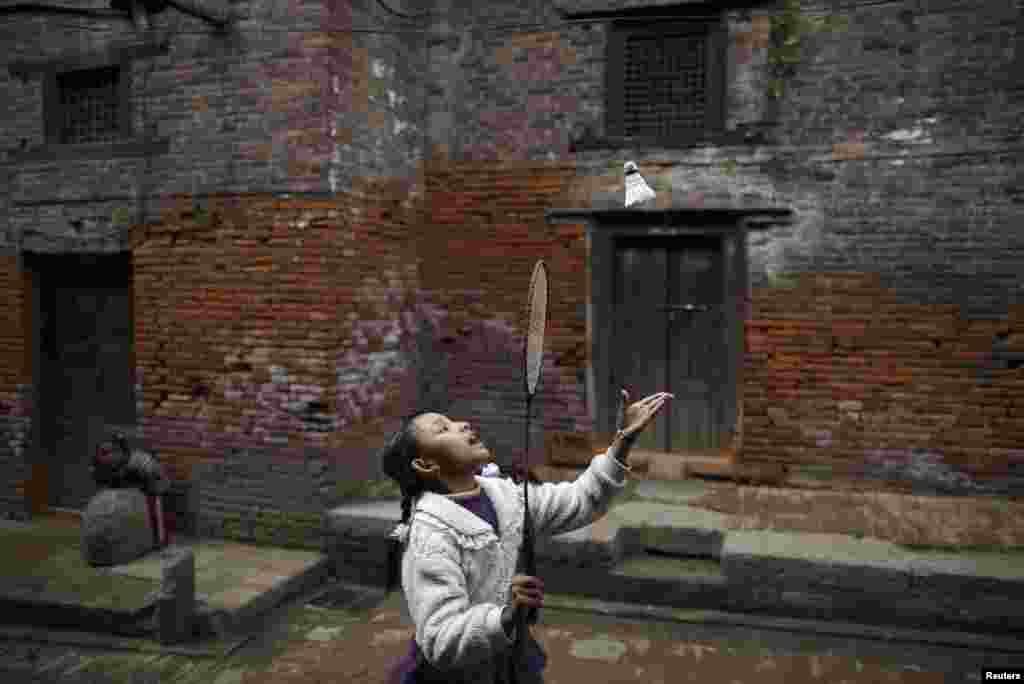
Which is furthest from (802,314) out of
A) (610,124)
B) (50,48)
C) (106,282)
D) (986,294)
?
(50,48)

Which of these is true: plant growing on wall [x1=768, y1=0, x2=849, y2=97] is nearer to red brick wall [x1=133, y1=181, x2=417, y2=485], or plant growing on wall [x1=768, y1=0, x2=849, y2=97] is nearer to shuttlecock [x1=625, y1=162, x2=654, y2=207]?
shuttlecock [x1=625, y1=162, x2=654, y2=207]

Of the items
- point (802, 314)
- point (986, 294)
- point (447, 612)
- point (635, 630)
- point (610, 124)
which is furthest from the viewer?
point (610, 124)

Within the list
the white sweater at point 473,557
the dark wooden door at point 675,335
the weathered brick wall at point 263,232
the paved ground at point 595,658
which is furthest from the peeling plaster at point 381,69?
the white sweater at point 473,557

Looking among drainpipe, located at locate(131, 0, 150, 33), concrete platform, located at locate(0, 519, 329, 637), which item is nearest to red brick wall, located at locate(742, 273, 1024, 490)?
concrete platform, located at locate(0, 519, 329, 637)

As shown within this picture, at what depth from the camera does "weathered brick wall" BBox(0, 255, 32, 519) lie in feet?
23.1

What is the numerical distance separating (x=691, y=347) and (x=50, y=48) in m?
6.44

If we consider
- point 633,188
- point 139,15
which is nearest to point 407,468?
point 633,188

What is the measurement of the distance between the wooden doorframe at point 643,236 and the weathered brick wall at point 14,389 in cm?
503

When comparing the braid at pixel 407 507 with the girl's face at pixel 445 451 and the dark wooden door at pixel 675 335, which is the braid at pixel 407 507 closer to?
the girl's face at pixel 445 451

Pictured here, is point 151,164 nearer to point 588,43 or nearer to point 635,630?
point 588,43

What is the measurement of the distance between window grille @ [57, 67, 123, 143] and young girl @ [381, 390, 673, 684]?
5789 millimetres

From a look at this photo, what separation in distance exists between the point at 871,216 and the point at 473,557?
5.03 meters

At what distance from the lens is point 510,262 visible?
22.5ft

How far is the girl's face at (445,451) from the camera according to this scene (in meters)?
2.55
